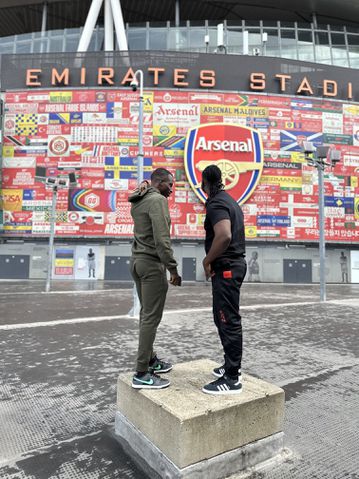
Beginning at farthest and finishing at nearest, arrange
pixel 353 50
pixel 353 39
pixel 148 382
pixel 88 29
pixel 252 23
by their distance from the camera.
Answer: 1. pixel 353 39
2. pixel 353 50
3. pixel 252 23
4. pixel 88 29
5. pixel 148 382

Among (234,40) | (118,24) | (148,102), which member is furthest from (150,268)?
(234,40)

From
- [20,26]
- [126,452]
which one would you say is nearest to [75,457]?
[126,452]

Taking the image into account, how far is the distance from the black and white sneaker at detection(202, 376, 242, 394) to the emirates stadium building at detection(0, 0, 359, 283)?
19.6 m

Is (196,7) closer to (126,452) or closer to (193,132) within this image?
(193,132)

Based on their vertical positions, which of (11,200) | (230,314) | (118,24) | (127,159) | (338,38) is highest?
(338,38)

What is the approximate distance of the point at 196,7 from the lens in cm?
2769

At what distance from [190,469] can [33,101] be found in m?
25.7

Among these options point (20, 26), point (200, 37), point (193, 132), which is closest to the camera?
point (193, 132)

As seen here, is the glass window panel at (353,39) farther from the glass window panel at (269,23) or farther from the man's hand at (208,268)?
the man's hand at (208,268)

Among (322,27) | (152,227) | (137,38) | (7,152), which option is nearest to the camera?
(152,227)

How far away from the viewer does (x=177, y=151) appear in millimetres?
22656

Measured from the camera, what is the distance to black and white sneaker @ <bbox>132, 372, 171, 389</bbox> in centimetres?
252

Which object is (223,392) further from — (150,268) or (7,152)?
(7,152)

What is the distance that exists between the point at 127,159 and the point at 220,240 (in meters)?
21.0
